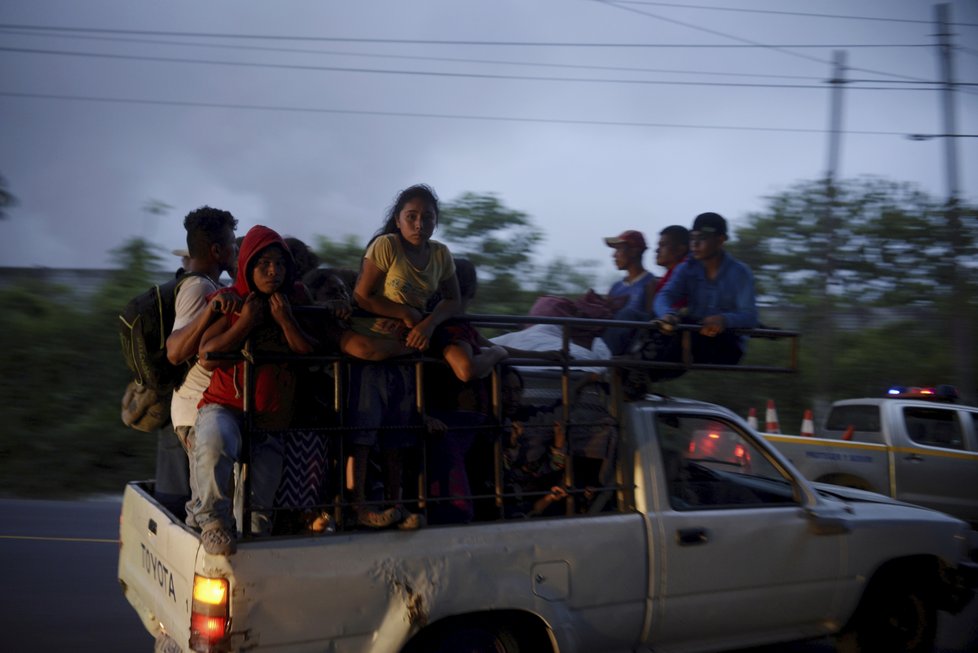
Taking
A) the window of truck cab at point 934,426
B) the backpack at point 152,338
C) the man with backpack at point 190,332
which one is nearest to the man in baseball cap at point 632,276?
the man with backpack at point 190,332

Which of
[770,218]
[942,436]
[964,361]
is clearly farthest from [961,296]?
[942,436]

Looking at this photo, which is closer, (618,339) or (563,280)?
(618,339)

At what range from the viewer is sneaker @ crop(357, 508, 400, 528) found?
3.11 metres

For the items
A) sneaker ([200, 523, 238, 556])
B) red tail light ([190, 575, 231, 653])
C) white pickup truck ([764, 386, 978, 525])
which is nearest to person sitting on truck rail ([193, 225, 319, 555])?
sneaker ([200, 523, 238, 556])

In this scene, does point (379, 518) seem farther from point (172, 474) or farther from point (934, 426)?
point (934, 426)

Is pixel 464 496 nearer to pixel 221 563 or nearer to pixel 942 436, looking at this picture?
pixel 221 563

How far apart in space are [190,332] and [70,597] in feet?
10.8

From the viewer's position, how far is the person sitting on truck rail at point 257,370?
303 centimetres

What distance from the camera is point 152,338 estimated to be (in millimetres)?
3801

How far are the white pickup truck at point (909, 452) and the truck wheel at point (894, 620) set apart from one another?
171 inches

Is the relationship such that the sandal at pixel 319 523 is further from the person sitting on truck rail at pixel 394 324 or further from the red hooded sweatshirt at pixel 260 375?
the red hooded sweatshirt at pixel 260 375

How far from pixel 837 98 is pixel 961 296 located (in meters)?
3.78

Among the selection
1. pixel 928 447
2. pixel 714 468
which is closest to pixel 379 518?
pixel 714 468

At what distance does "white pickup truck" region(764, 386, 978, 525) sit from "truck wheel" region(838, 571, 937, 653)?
435 centimetres
